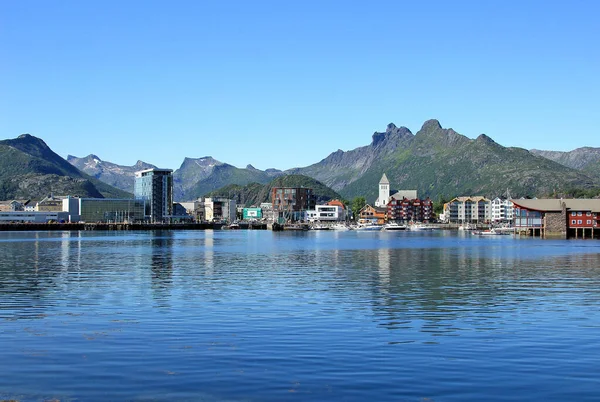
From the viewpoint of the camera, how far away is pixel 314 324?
34562mm

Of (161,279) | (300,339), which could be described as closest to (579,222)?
(161,279)

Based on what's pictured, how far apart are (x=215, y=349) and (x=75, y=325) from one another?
34.2 ft

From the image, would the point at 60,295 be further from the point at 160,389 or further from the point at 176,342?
the point at 160,389

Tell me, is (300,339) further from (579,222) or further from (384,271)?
(579,222)

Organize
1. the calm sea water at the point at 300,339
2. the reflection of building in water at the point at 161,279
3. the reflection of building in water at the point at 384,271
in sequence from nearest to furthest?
1. the calm sea water at the point at 300,339
2. the reflection of building in water at the point at 161,279
3. the reflection of building in water at the point at 384,271

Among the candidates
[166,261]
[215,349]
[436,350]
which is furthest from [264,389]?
[166,261]

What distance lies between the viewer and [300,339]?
99.1 feet

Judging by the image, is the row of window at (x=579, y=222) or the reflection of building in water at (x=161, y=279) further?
the row of window at (x=579, y=222)

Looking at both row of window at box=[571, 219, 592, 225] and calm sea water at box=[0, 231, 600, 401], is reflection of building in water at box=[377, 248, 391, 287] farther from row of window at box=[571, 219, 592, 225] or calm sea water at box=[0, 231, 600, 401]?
row of window at box=[571, 219, 592, 225]

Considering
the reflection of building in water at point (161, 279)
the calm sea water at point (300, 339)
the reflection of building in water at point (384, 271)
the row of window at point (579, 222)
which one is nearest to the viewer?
the calm sea water at point (300, 339)

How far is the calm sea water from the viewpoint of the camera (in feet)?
71.7

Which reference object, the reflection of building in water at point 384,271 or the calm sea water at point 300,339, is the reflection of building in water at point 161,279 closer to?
the calm sea water at point 300,339

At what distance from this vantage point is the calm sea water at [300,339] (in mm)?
21844

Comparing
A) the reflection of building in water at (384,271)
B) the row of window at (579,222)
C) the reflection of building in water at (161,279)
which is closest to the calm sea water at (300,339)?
the reflection of building in water at (161,279)
